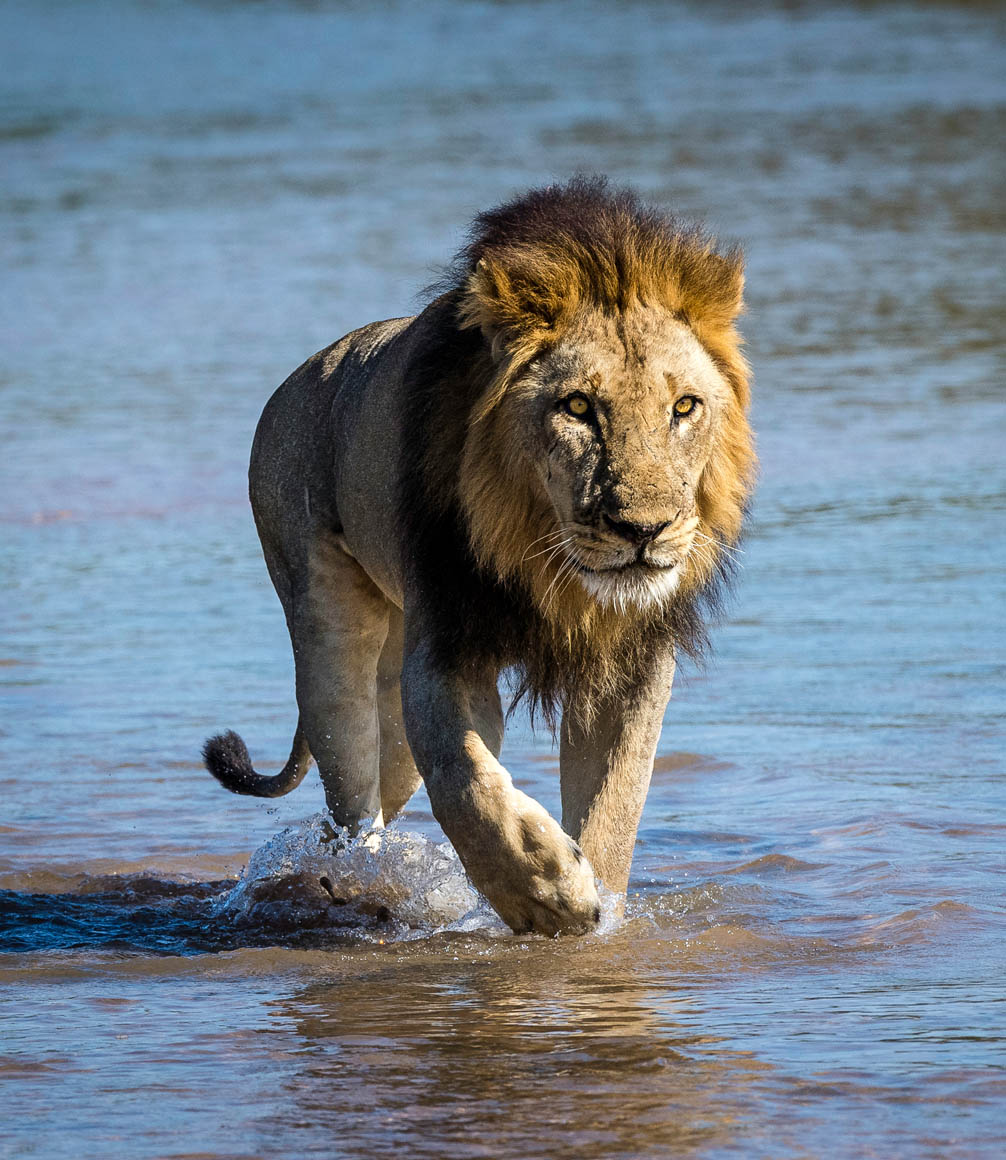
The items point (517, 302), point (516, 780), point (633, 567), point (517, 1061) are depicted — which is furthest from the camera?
point (516, 780)

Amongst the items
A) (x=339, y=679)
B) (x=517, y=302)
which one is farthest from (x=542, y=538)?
(x=339, y=679)

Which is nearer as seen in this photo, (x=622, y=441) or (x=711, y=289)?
(x=622, y=441)

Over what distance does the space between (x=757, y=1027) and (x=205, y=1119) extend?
45.3 inches

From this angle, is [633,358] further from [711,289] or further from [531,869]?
[531,869]

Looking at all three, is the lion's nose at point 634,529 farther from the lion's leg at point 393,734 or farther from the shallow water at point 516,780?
the lion's leg at point 393,734

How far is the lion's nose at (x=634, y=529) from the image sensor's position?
440 centimetres

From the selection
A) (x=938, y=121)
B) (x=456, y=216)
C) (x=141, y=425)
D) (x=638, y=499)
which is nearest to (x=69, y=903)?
(x=638, y=499)

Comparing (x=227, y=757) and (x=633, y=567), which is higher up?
(x=633, y=567)

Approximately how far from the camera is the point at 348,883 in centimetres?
580

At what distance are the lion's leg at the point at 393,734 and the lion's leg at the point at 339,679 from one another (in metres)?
0.20

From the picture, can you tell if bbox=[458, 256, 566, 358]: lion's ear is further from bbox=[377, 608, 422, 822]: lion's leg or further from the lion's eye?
bbox=[377, 608, 422, 822]: lion's leg

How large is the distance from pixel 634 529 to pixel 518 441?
40 cm

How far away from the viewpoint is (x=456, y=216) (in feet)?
65.8

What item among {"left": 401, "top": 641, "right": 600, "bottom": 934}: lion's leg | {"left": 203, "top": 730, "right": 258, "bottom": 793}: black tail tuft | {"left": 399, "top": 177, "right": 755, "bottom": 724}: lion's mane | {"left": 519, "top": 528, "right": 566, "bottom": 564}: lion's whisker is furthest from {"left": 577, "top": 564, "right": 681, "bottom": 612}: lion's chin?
{"left": 203, "top": 730, "right": 258, "bottom": 793}: black tail tuft
